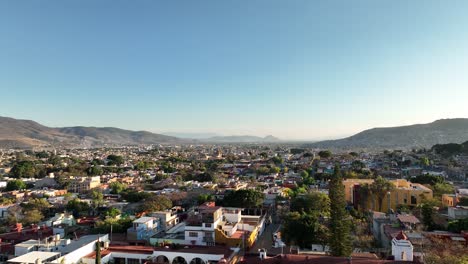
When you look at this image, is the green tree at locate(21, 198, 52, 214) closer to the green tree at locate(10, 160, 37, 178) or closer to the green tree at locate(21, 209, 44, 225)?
the green tree at locate(21, 209, 44, 225)

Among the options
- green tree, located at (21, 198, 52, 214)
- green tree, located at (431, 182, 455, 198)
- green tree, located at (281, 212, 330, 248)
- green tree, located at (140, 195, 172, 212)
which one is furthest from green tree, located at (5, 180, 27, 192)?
green tree, located at (431, 182, 455, 198)

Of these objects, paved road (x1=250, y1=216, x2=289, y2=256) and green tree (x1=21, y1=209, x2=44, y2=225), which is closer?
Result: paved road (x1=250, y1=216, x2=289, y2=256)

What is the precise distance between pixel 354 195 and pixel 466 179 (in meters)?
22.9

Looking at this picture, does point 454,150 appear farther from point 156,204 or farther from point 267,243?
point 156,204

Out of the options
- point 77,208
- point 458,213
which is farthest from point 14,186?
point 458,213

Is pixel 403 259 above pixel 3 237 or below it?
above

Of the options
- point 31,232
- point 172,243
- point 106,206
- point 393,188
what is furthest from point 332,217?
point 106,206

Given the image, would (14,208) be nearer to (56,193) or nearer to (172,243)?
(56,193)

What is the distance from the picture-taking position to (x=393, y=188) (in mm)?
29062

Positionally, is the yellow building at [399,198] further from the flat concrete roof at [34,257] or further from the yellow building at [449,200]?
the flat concrete roof at [34,257]

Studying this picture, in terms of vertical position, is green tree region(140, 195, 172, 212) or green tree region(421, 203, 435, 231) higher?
green tree region(421, 203, 435, 231)

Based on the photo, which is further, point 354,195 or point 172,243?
point 354,195

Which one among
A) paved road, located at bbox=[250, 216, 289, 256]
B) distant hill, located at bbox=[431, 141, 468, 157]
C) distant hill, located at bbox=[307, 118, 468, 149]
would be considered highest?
distant hill, located at bbox=[307, 118, 468, 149]

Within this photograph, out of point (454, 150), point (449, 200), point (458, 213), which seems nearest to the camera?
point (458, 213)
